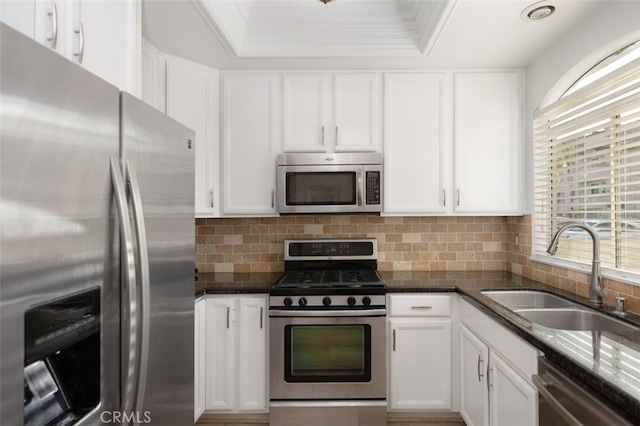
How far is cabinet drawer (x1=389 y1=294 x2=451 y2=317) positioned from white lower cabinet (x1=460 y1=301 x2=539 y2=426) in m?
0.11

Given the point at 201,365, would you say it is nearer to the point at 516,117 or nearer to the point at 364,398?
the point at 364,398

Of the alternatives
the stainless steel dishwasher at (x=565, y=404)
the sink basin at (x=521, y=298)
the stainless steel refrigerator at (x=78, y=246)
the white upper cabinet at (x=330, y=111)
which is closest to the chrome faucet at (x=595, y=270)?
the sink basin at (x=521, y=298)

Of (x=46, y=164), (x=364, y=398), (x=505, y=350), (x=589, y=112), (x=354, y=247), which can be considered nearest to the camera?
(x=46, y=164)

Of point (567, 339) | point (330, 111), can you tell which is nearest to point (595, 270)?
point (567, 339)

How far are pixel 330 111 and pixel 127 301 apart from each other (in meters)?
2.08

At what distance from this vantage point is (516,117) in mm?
2672

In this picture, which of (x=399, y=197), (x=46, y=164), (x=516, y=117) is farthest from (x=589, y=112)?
(x=46, y=164)

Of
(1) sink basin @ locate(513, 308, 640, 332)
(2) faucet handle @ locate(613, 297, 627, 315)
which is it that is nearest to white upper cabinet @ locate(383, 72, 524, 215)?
(1) sink basin @ locate(513, 308, 640, 332)

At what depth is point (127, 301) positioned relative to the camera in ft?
2.97

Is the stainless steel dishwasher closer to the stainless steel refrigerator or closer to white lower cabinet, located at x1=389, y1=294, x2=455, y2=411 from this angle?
white lower cabinet, located at x1=389, y1=294, x2=455, y2=411

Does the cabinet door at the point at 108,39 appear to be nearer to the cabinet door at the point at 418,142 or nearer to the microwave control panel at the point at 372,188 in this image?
the microwave control panel at the point at 372,188

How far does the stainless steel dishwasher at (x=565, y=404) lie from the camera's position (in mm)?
1060

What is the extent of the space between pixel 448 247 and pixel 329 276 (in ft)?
3.35

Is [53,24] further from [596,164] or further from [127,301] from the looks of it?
[596,164]
